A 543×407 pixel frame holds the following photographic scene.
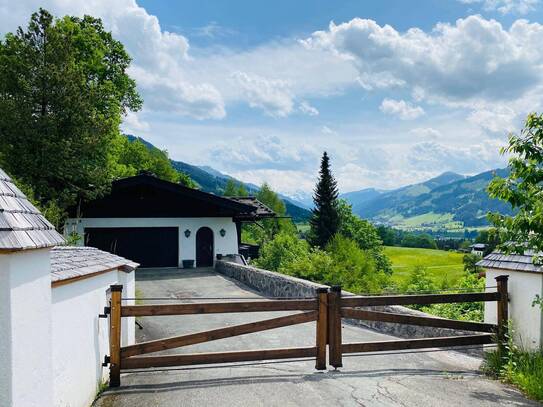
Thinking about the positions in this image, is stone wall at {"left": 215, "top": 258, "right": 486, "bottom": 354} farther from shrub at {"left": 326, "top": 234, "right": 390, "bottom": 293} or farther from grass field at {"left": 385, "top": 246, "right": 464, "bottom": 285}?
grass field at {"left": 385, "top": 246, "right": 464, "bottom": 285}

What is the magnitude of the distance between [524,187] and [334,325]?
3.36 metres

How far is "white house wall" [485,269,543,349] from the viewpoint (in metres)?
7.21

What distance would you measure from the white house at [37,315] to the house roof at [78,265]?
0.08ft

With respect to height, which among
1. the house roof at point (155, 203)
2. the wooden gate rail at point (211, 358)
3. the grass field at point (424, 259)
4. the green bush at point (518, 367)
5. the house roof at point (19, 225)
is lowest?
the grass field at point (424, 259)

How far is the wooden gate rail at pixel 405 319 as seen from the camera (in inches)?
292

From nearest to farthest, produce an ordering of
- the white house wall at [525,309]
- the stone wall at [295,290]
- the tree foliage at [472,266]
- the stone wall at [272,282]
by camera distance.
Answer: the white house wall at [525,309] < the stone wall at [295,290] < the stone wall at [272,282] < the tree foliage at [472,266]

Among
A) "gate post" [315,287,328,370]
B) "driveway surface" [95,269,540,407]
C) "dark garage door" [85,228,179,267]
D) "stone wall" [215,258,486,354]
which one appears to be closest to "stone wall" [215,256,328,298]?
"stone wall" [215,258,486,354]

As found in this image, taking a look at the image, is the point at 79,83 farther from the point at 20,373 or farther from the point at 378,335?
the point at 20,373

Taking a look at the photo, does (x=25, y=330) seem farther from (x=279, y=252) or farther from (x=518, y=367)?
(x=279, y=252)

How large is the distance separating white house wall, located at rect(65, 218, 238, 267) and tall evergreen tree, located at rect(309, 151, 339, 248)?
99.2ft

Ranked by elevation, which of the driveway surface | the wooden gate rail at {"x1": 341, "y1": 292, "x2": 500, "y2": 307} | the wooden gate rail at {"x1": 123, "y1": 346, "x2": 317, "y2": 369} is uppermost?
the wooden gate rail at {"x1": 341, "y1": 292, "x2": 500, "y2": 307}

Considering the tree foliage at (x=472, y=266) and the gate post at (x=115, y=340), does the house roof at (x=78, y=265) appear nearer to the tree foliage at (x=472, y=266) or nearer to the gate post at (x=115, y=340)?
the gate post at (x=115, y=340)

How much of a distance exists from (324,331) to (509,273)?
10.4 ft

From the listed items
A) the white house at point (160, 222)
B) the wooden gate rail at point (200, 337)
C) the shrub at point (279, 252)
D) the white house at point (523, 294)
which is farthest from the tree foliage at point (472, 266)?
the white house at point (160, 222)
